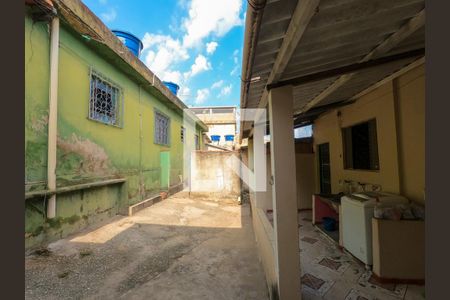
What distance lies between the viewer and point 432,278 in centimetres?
99

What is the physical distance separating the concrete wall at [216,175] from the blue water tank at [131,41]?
4.18 meters

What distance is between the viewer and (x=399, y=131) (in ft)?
11.2

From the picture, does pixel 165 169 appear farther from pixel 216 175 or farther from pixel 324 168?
pixel 324 168

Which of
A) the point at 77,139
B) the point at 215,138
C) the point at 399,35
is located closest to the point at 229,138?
the point at 215,138

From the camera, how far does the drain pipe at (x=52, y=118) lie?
368 centimetres

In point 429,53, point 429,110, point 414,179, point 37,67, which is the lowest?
point 414,179

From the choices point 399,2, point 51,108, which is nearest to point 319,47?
point 399,2

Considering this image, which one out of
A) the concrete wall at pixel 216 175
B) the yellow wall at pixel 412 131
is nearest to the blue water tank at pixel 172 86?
the concrete wall at pixel 216 175

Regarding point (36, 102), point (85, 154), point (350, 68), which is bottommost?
point (85, 154)

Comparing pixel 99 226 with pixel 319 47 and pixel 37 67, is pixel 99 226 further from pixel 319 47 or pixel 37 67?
pixel 319 47

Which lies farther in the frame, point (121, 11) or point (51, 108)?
point (121, 11)

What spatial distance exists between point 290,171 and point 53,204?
4.06 metres

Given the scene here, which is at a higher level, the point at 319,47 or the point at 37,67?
the point at 37,67

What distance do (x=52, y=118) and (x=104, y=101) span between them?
1.84 m
